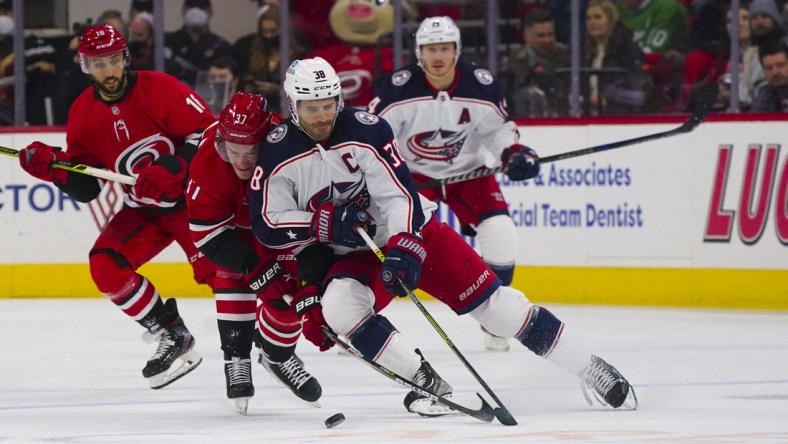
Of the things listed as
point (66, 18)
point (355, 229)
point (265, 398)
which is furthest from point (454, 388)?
point (66, 18)

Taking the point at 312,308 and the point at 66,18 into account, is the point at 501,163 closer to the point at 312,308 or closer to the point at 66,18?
the point at 312,308

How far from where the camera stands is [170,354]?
188 inches

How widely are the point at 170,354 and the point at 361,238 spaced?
43.7 inches

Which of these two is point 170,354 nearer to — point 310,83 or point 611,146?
point 310,83

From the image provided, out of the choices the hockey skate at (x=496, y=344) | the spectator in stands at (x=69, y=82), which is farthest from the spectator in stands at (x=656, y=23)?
the spectator in stands at (x=69, y=82)

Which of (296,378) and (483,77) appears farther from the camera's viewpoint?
(483,77)

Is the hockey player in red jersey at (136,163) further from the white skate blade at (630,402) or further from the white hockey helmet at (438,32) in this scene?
the white skate blade at (630,402)

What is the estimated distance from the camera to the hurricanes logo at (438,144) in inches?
231

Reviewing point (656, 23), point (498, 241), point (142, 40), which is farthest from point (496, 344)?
point (142, 40)

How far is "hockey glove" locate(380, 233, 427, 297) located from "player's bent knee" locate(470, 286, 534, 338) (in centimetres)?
27

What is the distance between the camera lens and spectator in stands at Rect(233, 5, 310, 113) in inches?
315

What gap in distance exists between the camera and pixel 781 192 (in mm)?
6898

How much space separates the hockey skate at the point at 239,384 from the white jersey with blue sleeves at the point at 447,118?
1.76 metres

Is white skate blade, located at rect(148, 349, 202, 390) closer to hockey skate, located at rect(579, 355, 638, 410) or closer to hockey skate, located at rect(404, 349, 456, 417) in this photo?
hockey skate, located at rect(404, 349, 456, 417)
